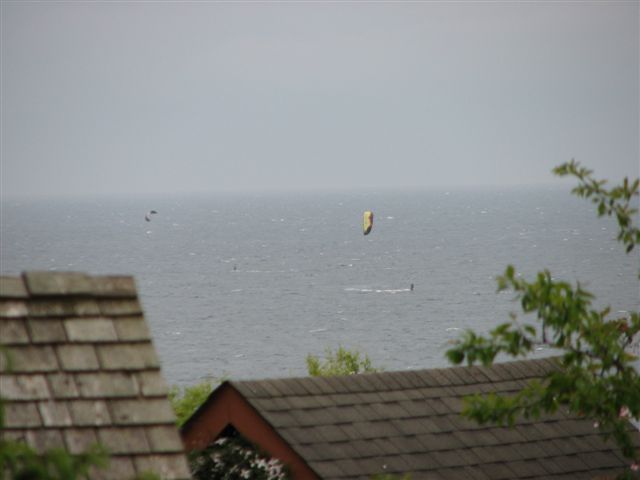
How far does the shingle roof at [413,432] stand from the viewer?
11.9 m

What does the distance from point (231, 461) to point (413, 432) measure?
1.80m

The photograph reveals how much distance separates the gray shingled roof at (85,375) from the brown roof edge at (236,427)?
5.79m

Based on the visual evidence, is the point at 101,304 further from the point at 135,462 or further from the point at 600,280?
the point at 600,280

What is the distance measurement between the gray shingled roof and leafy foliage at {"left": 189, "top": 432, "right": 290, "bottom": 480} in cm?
611

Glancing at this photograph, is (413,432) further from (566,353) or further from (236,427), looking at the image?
(566,353)

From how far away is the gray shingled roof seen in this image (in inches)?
221

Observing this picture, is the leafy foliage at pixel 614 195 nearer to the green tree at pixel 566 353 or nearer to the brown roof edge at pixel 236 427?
the green tree at pixel 566 353

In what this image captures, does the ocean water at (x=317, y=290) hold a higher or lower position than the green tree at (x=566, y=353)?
higher

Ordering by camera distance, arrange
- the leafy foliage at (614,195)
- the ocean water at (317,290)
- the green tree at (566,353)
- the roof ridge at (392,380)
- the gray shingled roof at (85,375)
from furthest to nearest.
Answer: the ocean water at (317,290), the roof ridge at (392,380), the leafy foliage at (614,195), the green tree at (566,353), the gray shingled roof at (85,375)

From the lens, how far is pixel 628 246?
1116 cm

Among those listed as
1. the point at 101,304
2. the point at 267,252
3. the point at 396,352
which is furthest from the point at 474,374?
the point at 267,252

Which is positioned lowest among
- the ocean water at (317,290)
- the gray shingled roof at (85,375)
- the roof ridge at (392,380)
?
the gray shingled roof at (85,375)

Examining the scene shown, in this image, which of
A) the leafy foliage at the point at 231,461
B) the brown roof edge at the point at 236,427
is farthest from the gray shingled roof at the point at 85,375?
the leafy foliage at the point at 231,461

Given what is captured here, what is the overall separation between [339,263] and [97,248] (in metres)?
44.6
